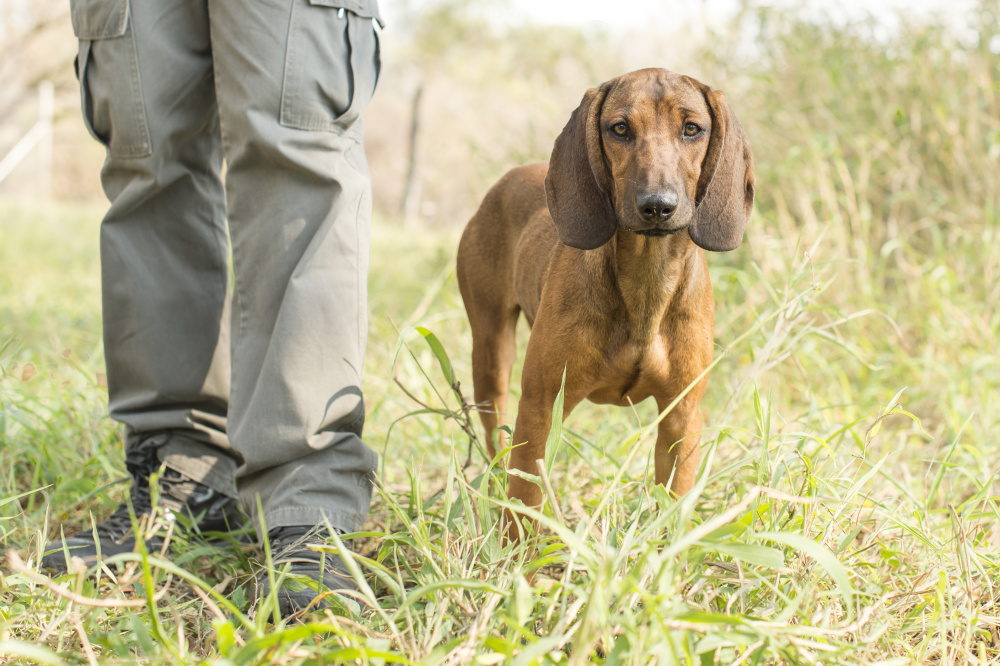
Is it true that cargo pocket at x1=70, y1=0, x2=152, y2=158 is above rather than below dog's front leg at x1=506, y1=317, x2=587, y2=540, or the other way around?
above

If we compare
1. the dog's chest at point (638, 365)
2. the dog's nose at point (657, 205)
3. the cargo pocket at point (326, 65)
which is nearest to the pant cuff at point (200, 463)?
the cargo pocket at point (326, 65)

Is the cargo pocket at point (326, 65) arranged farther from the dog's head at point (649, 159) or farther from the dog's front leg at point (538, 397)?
the dog's front leg at point (538, 397)

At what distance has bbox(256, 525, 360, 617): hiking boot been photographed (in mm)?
1589

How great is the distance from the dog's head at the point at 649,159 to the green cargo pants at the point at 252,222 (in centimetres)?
56

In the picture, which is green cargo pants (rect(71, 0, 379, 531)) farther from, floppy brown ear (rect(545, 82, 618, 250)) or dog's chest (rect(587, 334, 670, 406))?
dog's chest (rect(587, 334, 670, 406))

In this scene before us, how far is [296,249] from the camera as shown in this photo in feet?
6.33

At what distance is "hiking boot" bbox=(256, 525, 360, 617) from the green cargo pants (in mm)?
40

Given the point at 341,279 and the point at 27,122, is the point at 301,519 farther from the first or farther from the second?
the point at 27,122

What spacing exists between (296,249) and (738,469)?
48.1 inches

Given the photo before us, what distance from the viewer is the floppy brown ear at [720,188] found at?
1.80m

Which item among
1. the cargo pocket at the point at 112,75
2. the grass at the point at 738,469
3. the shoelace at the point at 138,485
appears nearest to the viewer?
the grass at the point at 738,469

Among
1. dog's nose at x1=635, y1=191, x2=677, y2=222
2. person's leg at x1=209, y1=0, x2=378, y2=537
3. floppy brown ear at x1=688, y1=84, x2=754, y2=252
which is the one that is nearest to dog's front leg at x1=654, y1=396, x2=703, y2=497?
floppy brown ear at x1=688, y1=84, x2=754, y2=252

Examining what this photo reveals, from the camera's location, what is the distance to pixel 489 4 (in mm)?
28234

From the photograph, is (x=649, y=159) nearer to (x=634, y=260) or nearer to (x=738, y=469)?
(x=634, y=260)
